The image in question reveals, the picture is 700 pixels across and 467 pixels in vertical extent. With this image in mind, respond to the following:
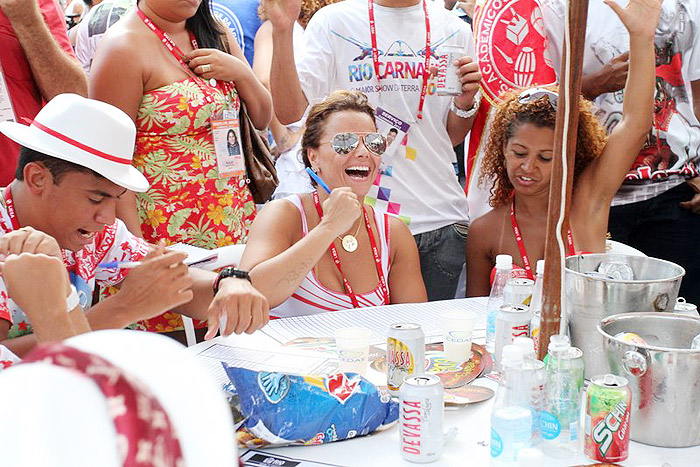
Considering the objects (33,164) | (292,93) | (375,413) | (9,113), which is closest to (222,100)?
(292,93)

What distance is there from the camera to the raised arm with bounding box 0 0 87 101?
2.28m

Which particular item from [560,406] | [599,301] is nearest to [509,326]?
[599,301]

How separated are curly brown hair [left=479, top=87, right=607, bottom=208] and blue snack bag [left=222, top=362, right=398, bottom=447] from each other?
1.54 meters

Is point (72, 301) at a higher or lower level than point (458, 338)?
higher

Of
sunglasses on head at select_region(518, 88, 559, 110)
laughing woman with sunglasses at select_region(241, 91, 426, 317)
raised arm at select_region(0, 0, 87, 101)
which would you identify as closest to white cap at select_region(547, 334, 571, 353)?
laughing woman with sunglasses at select_region(241, 91, 426, 317)

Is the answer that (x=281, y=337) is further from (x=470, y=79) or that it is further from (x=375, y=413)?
(x=470, y=79)

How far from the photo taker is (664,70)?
2828 millimetres

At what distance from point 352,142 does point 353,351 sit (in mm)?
955

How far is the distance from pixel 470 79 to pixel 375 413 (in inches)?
66.4

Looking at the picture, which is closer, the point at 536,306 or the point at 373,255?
the point at 536,306

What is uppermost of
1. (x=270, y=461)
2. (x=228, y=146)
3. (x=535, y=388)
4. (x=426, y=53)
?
(x=426, y=53)

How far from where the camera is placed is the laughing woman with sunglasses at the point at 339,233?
2283 millimetres

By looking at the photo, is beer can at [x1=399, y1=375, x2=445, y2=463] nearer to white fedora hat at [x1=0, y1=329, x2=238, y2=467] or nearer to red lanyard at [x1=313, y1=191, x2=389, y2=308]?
white fedora hat at [x1=0, y1=329, x2=238, y2=467]

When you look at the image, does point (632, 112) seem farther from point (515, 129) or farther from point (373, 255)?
point (373, 255)
